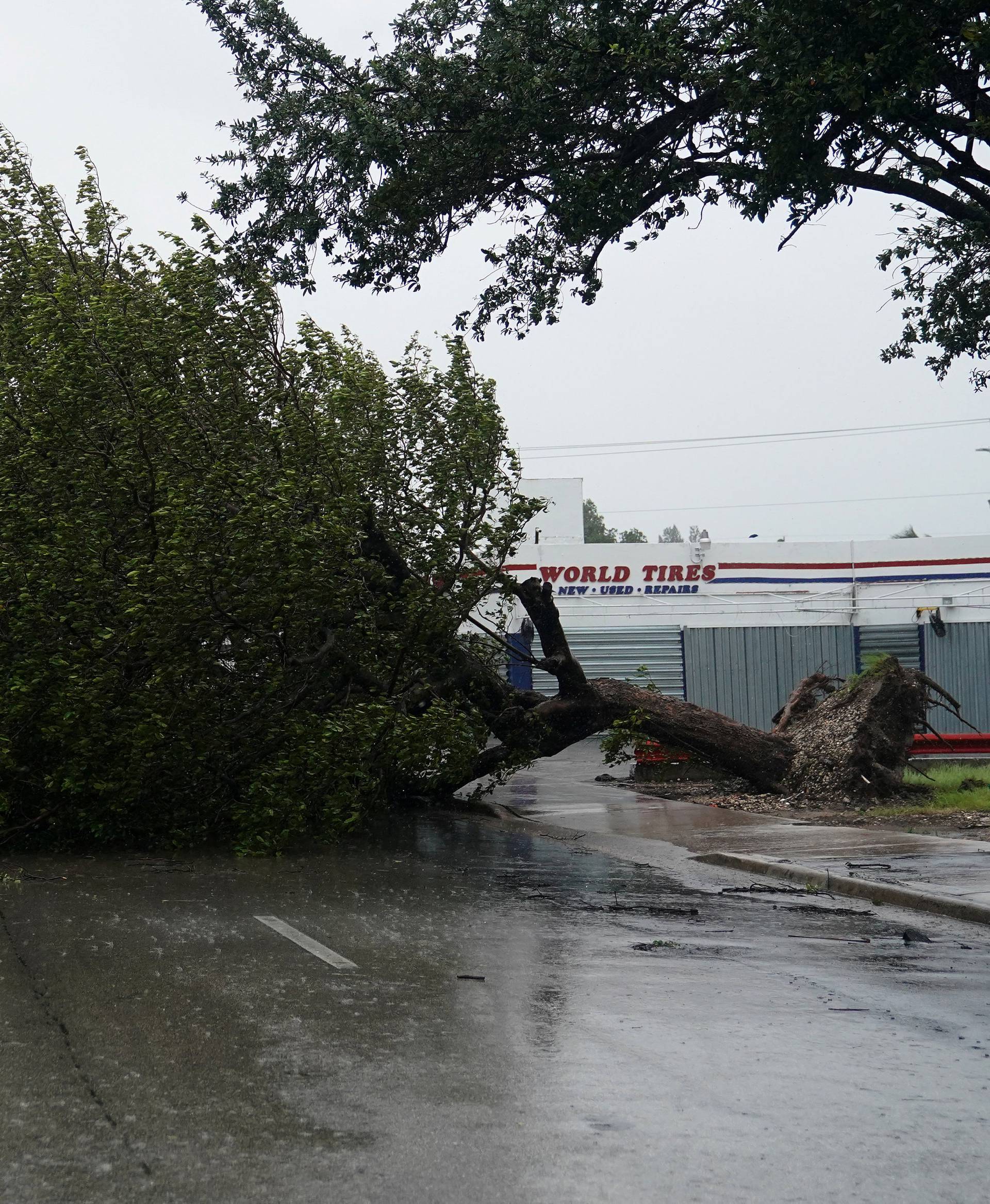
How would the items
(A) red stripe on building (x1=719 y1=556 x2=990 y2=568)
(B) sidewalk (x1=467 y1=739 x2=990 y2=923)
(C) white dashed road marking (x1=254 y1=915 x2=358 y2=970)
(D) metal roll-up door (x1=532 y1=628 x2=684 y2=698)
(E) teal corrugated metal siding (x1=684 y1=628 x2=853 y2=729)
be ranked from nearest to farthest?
(C) white dashed road marking (x1=254 y1=915 x2=358 y2=970) → (B) sidewalk (x1=467 y1=739 x2=990 y2=923) → (E) teal corrugated metal siding (x1=684 y1=628 x2=853 y2=729) → (D) metal roll-up door (x1=532 y1=628 x2=684 y2=698) → (A) red stripe on building (x1=719 y1=556 x2=990 y2=568)

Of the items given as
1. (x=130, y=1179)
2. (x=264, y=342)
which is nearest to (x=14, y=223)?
(x=264, y=342)

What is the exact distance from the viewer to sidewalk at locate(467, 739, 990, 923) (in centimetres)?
1003

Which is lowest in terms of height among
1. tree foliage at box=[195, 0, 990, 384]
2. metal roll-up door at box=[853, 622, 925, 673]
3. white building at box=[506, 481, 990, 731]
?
metal roll-up door at box=[853, 622, 925, 673]

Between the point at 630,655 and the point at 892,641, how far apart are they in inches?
279

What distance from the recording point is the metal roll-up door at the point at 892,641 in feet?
94.3

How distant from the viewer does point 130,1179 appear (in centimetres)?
390

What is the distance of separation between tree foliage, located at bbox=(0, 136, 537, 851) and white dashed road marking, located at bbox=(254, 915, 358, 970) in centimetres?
322

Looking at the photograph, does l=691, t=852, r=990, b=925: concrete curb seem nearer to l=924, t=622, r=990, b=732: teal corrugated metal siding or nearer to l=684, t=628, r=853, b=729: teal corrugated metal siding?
l=684, t=628, r=853, b=729: teal corrugated metal siding

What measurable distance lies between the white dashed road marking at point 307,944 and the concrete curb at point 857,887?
457cm

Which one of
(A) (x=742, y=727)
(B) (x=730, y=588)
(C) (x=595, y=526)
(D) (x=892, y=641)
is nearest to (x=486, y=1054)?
(A) (x=742, y=727)

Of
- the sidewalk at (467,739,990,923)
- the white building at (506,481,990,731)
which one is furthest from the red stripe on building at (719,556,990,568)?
the sidewalk at (467,739,990,923)

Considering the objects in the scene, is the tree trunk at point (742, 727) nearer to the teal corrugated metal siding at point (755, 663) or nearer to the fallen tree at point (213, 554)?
the fallen tree at point (213, 554)

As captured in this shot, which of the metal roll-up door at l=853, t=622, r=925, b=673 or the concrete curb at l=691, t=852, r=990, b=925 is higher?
the metal roll-up door at l=853, t=622, r=925, b=673

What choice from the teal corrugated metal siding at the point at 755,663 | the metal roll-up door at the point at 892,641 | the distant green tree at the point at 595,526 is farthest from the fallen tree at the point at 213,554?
the distant green tree at the point at 595,526
